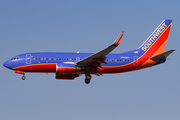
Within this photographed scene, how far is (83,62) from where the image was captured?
44.8 m

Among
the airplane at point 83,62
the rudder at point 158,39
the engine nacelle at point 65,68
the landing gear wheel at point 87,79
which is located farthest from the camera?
the rudder at point 158,39

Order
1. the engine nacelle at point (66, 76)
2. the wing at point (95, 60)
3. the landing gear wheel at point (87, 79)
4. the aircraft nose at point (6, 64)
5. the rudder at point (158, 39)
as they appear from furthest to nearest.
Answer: the rudder at point (158, 39) < the engine nacelle at point (66, 76) < the aircraft nose at point (6, 64) < the landing gear wheel at point (87, 79) < the wing at point (95, 60)

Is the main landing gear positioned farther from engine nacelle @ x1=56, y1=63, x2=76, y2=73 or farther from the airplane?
engine nacelle @ x1=56, y1=63, x2=76, y2=73

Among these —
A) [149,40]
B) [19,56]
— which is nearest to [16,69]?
[19,56]

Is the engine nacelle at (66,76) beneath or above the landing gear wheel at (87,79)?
above

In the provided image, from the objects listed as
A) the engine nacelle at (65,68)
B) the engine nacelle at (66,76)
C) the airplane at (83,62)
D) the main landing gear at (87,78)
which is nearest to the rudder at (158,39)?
the airplane at (83,62)

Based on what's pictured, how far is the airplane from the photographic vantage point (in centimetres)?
4500

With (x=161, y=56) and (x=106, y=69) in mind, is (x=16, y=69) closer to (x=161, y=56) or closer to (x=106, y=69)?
(x=106, y=69)

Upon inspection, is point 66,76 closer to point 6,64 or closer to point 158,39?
point 6,64

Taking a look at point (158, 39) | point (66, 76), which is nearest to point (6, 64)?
point (66, 76)

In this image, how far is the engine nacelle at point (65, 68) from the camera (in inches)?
1748

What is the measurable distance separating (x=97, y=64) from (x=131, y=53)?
6286mm

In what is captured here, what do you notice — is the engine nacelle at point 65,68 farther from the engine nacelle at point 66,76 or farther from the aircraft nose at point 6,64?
the aircraft nose at point 6,64

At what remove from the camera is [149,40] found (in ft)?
165
